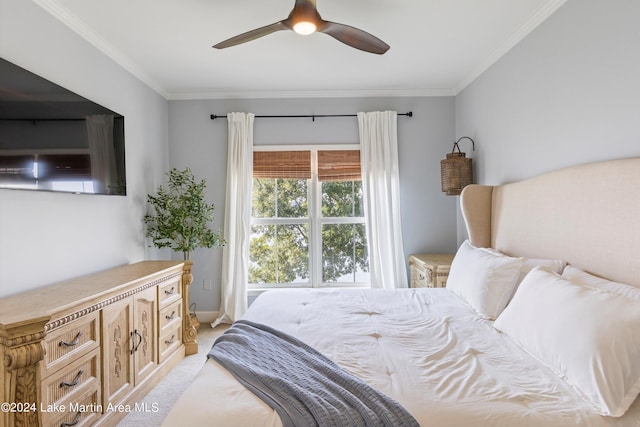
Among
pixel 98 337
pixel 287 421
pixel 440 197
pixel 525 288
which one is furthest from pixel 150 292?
pixel 440 197

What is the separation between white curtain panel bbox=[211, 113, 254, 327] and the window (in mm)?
195

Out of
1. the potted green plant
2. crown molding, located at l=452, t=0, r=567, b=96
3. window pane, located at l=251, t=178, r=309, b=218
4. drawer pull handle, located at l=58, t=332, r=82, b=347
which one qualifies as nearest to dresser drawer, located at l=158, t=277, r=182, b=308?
the potted green plant

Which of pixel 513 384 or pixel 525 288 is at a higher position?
pixel 525 288

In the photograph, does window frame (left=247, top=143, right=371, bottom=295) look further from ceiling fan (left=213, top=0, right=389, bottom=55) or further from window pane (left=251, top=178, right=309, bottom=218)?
ceiling fan (left=213, top=0, right=389, bottom=55)

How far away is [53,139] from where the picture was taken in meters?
1.95

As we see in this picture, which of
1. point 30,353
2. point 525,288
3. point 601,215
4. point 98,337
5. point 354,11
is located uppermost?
point 354,11

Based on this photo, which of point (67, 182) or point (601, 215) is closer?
point (601, 215)

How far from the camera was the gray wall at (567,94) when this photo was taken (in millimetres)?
1604

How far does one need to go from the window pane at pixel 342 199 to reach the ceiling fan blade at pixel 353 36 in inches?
70.3

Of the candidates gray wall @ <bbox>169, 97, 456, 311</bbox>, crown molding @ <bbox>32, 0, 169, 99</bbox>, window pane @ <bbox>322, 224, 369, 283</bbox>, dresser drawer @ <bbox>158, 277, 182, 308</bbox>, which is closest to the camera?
crown molding @ <bbox>32, 0, 169, 99</bbox>

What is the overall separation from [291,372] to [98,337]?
50.9 inches

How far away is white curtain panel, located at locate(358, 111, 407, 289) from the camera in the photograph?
3.50 metres

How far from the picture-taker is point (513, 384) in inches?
45.9

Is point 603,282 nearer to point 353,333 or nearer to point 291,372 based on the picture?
point 353,333
